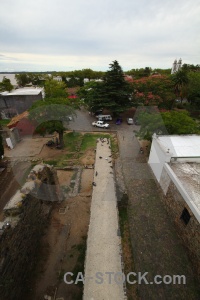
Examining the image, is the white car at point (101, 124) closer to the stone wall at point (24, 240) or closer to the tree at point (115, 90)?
the tree at point (115, 90)

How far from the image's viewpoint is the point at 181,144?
46.7 feet

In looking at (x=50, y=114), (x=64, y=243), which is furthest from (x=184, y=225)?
(x=50, y=114)

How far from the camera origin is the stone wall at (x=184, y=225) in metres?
8.34

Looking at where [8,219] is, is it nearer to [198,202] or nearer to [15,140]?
[198,202]

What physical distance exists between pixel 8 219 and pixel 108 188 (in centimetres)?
686

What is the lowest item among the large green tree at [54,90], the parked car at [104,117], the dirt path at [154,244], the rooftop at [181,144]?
the dirt path at [154,244]

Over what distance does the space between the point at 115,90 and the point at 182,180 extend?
20.4 metres

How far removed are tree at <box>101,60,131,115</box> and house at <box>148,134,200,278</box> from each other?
1378 centimetres

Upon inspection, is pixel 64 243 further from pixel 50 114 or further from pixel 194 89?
pixel 194 89

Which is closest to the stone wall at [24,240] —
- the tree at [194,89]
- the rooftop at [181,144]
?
the rooftop at [181,144]

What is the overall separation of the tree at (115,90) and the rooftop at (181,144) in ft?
43.3

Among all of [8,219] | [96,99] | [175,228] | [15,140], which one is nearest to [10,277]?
[8,219]

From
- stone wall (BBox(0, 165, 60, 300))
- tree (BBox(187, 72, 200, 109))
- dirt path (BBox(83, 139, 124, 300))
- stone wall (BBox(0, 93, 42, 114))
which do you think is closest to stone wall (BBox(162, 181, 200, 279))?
dirt path (BBox(83, 139, 124, 300))

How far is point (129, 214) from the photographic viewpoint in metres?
11.4
